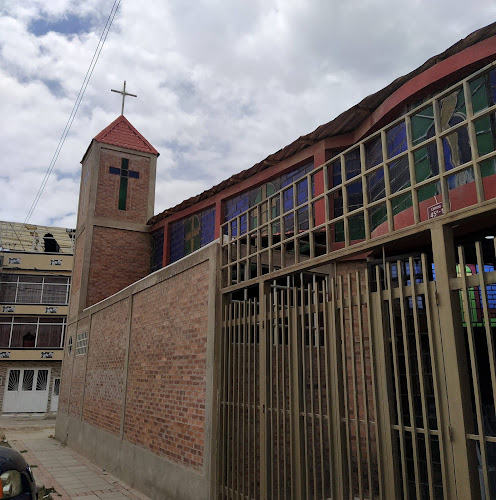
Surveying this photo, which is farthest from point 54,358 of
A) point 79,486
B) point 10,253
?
point 79,486

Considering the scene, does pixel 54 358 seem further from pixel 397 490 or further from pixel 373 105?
pixel 397 490

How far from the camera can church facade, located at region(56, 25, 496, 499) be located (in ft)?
10.9

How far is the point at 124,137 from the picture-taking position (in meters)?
16.3

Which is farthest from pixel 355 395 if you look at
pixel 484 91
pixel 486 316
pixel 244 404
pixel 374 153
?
pixel 374 153

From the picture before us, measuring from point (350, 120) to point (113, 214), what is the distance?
9.57 m

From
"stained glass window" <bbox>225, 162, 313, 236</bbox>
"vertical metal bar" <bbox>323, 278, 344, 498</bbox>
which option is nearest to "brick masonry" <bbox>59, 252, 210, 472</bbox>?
"vertical metal bar" <bbox>323, 278, 344, 498</bbox>

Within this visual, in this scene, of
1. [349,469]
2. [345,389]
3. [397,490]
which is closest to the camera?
[397,490]

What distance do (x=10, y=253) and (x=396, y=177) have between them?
25.3m

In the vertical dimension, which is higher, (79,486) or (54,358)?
(54,358)

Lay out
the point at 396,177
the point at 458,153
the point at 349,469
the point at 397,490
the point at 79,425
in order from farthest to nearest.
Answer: the point at 79,425, the point at 396,177, the point at 458,153, the point at 349,469, the point at 397,490

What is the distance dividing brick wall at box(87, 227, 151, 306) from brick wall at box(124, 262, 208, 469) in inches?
247

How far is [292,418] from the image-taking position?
15.1 ft

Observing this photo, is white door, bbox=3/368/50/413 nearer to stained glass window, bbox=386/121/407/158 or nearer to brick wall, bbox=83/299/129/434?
brick wall, bbox=83/299/129/434

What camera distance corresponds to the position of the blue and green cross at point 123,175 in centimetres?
1555
